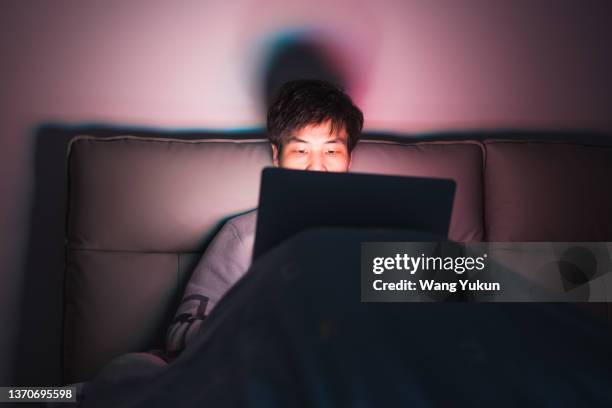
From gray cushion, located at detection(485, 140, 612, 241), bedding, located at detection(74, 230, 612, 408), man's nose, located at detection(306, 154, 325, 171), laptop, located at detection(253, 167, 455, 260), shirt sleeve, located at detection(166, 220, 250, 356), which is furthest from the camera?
gray cushion, located at detection(485, 140, 612, 241)

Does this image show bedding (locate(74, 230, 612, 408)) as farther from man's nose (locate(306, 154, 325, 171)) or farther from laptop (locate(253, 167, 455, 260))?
man's nose (locate(306, 154, 325, 171))

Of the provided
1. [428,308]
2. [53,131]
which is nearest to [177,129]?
[53,131]

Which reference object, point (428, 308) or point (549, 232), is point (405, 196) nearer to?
point (428, 308)

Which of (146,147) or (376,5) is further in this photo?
(376,5)

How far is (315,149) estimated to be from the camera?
1530 millimetres

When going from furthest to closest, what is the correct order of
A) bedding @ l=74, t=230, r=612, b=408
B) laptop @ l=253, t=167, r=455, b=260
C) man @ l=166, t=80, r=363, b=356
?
man @ l=166, t=80, r=363, b=356, laptop @ l=253, t=167, r=455, b=260, bedding @ l=74, t=230, r=612, b=408

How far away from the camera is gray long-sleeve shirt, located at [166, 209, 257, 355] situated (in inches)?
52.0

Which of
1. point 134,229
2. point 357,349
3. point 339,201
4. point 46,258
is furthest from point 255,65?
point 357,349

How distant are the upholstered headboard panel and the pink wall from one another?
301mm

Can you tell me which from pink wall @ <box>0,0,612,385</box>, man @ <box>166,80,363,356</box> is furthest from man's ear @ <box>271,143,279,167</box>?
pink wall @ <box>0,0,612,385</box>

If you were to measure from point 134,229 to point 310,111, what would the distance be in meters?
0.53

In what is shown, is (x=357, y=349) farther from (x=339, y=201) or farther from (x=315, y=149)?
(x=315, y=149)

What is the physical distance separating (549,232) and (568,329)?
86 cm

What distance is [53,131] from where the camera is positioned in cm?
176
